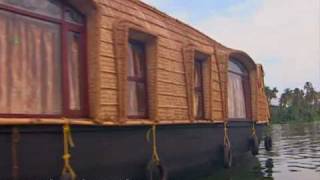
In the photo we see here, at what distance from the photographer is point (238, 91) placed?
43.0 ft

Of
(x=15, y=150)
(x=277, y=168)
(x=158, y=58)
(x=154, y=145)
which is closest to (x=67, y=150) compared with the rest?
(x=15, y=150)

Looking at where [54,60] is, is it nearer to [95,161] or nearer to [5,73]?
[5,73]

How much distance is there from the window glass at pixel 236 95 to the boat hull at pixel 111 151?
160 cm

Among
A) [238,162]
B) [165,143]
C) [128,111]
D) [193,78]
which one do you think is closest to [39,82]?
[128,111]

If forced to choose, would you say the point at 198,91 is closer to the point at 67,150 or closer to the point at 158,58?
the point at 158,58

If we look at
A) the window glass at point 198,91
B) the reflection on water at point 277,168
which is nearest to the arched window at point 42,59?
the window glass at point 198,91

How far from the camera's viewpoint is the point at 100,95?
674cm

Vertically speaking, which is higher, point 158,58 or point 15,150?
point 158,58

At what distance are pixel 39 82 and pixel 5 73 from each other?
20.1 inches

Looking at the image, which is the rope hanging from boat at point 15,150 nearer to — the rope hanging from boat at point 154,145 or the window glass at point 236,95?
the rope hanging from boat at point 154,145

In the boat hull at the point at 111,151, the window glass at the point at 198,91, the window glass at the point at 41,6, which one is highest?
the window glass at the point at 41,6

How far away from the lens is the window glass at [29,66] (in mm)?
5672

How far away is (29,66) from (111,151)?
1657 millimetres

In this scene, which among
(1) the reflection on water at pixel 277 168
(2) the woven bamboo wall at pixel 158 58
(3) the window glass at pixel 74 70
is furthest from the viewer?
(1) the reflection on water at pixel 277 168
